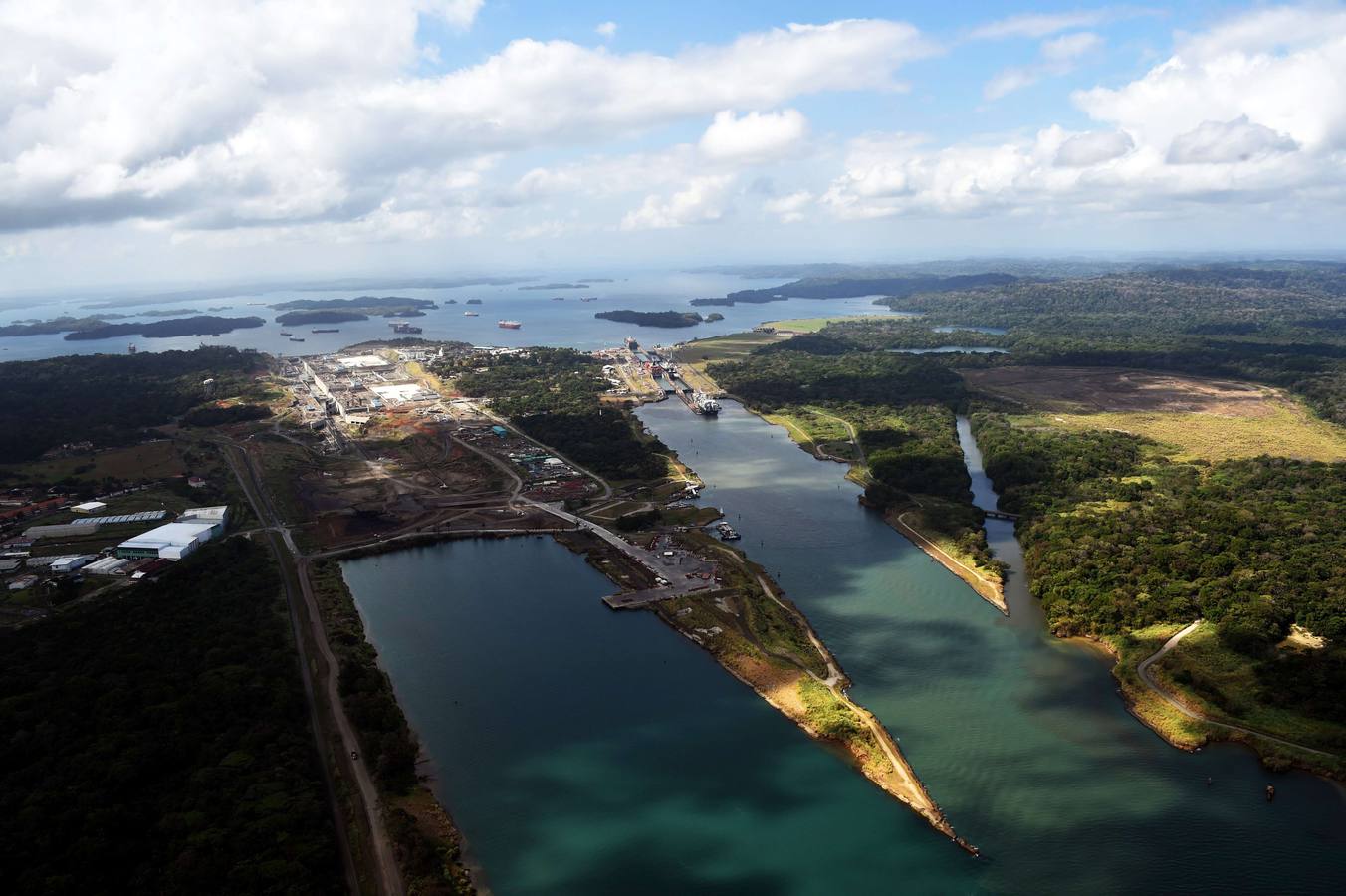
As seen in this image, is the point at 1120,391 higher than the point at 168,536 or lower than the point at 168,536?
lower

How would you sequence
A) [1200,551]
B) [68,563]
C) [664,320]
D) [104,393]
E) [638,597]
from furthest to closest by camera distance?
[664,320] < [104,393] < [68,563] < [638,597] < [1200,551]

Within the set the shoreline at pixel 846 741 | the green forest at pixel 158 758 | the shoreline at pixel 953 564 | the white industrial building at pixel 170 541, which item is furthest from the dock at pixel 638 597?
the white industrial building at pixel 170 541

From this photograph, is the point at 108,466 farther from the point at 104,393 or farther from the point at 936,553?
the point at 936,553

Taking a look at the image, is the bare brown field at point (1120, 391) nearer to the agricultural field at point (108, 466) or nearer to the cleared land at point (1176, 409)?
the cleared land at point (1176, 409)

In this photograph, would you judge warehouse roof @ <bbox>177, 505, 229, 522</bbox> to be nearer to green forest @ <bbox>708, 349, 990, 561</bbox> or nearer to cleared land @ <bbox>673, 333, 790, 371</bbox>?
green forest @ <bbox>708, 349, 990, 561</bbox>

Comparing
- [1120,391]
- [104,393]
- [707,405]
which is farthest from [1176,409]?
[104,393]

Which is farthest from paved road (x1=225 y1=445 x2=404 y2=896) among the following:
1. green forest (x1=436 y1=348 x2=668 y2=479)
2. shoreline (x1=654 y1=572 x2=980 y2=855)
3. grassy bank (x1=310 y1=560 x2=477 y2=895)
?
green forest (x1=436 y1=348 x2=668 y2=479)
